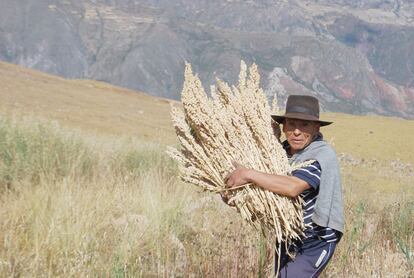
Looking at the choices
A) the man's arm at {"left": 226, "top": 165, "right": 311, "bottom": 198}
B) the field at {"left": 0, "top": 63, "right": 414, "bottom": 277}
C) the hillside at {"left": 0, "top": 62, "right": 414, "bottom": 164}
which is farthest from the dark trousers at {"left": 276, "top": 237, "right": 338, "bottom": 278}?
Result: the hillside at {"left": 0, "top": 62, "right": 414, "bottom": 164}

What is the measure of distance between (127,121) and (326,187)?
23350 mm

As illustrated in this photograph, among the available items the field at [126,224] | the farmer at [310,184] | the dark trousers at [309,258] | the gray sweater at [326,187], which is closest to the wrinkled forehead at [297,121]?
the farmer at [310,184]

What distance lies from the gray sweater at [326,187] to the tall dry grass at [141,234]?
0.69m

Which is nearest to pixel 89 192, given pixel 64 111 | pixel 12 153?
pixel 12 153

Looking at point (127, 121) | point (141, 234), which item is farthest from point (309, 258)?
point (127, 121)

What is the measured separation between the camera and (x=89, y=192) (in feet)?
21.2

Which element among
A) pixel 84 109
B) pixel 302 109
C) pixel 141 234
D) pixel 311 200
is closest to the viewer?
pixel 311 200

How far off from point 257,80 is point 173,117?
0.58m

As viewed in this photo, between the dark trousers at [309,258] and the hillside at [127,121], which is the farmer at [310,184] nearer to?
the dark trousers at [309,258]

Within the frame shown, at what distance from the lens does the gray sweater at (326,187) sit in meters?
3.37

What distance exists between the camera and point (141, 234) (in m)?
5.26

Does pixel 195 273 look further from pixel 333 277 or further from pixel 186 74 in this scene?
pixel 186 74

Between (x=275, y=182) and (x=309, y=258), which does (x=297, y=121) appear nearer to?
(x=275, y=182)

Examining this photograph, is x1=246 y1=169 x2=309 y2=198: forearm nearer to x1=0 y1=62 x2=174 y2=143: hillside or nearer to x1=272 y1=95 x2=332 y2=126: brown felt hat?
x1=272 y1=95 x2=332 y2=126: brown felt hat
